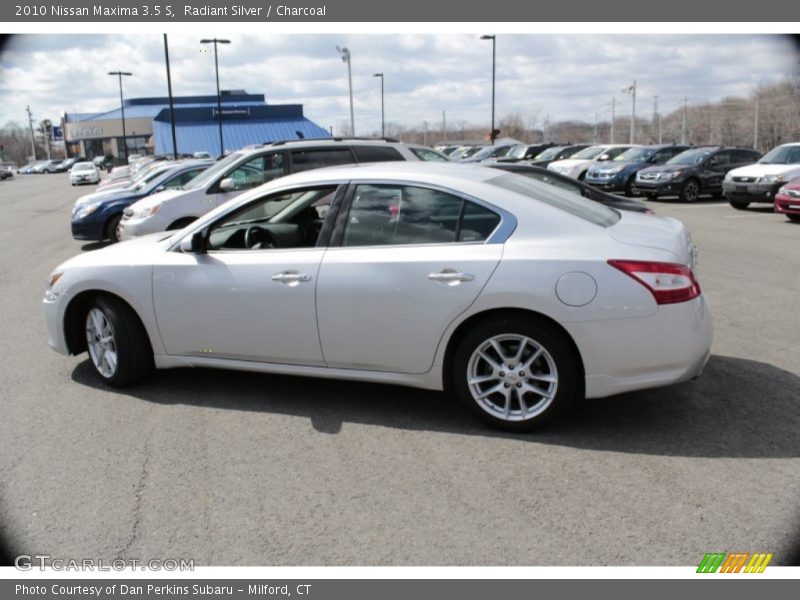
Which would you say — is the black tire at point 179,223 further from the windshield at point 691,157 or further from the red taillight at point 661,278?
the windshield at point 691,157

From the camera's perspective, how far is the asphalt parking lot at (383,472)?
3285mm

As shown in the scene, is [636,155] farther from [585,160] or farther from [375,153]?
[375,153]

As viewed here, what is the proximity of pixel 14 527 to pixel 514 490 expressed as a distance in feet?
8.10

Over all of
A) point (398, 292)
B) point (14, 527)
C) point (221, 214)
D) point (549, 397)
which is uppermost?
point (221, 214)

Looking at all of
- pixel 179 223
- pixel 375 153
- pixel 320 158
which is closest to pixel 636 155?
pixel 375 153

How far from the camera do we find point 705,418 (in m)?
4.58

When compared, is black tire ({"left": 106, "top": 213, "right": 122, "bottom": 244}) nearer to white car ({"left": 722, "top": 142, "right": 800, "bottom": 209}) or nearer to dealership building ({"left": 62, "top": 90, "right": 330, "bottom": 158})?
white car ({"left": 722, "top": 142, "right": 800, "bottom": 209})

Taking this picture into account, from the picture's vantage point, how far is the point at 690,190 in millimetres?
21656

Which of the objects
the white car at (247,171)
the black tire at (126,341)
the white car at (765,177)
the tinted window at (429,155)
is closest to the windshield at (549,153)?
the white car at (765,177)

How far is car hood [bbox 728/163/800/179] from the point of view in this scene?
17.8 m

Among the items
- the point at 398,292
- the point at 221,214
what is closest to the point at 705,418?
the point at 398,292

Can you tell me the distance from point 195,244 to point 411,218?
1556 millimetres

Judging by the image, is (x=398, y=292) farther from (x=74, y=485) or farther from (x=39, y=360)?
(x=39, y=360)

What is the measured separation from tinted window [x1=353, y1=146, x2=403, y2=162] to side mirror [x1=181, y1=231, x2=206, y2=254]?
5.73 metres
